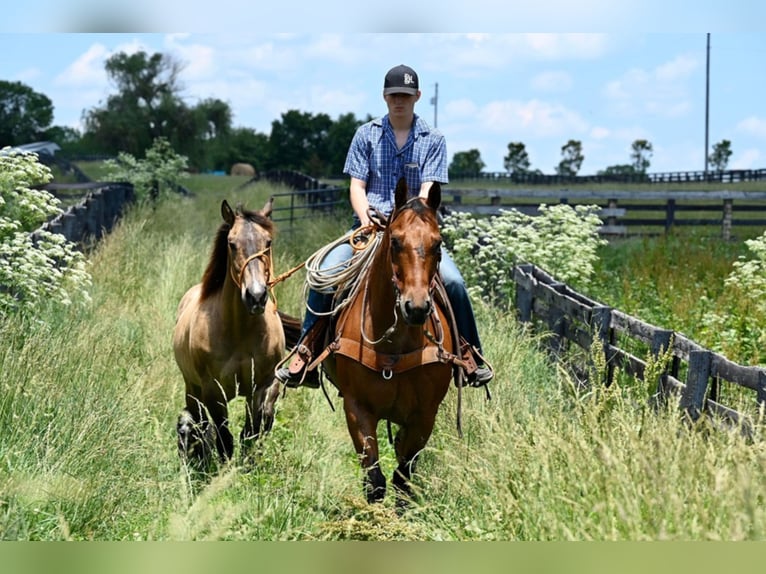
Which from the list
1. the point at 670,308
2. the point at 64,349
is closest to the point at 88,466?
the point at 64,349

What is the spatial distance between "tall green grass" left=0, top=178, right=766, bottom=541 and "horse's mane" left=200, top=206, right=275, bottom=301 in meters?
1.10

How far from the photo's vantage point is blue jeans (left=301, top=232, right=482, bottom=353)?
673 cm

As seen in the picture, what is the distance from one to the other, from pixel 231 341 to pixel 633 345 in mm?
3851

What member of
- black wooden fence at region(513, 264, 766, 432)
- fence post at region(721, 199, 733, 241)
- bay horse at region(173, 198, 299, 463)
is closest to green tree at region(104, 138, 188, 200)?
fence post at region(721, 199, 733, 241)

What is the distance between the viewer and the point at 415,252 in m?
5.44

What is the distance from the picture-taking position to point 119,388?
7.91 m

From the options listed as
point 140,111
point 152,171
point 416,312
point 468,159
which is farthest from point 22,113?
point 416,312

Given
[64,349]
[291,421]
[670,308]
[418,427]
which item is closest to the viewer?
[418,427]

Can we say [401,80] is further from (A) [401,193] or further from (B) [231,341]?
(B) [231,341]

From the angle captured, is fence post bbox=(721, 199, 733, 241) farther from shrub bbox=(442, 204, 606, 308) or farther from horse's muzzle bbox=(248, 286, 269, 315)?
horse's muzzle bbox=(248, 286, 269, 315)

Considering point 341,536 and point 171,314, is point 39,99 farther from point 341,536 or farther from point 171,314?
point 341,536

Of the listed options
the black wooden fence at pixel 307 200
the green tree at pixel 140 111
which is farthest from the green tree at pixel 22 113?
the black wooden fence at pixel 307 200

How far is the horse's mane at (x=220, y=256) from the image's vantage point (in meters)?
7.60

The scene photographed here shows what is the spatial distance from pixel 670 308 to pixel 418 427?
21.9ft
